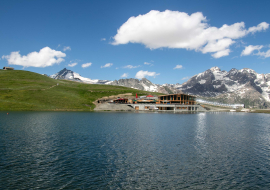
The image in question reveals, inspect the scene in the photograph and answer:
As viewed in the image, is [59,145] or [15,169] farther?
[59,145]

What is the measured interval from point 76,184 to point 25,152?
63.7ft

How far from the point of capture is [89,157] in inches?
1364

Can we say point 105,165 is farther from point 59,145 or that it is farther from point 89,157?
point 59,145

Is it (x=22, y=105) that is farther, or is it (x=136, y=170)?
(x=22, y=105)

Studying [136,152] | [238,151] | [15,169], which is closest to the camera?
[15,169]

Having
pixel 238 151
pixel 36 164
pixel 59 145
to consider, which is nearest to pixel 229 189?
pixel 238 151

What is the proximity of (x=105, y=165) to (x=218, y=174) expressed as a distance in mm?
18191

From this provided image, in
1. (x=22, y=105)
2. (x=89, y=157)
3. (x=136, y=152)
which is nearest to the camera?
(x=89, y=157)

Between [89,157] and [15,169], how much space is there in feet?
38.6

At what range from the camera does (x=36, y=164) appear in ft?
100

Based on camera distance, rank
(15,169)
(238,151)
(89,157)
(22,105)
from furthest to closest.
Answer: (22,105) < (238,151) < (89,157) < (15,169)

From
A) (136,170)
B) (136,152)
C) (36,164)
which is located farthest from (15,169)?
(136,152)

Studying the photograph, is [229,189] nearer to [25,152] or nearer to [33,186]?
[33,186]

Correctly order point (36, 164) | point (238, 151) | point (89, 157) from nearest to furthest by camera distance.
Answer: point (36, 164), point (89, 157), point (238, 151)
